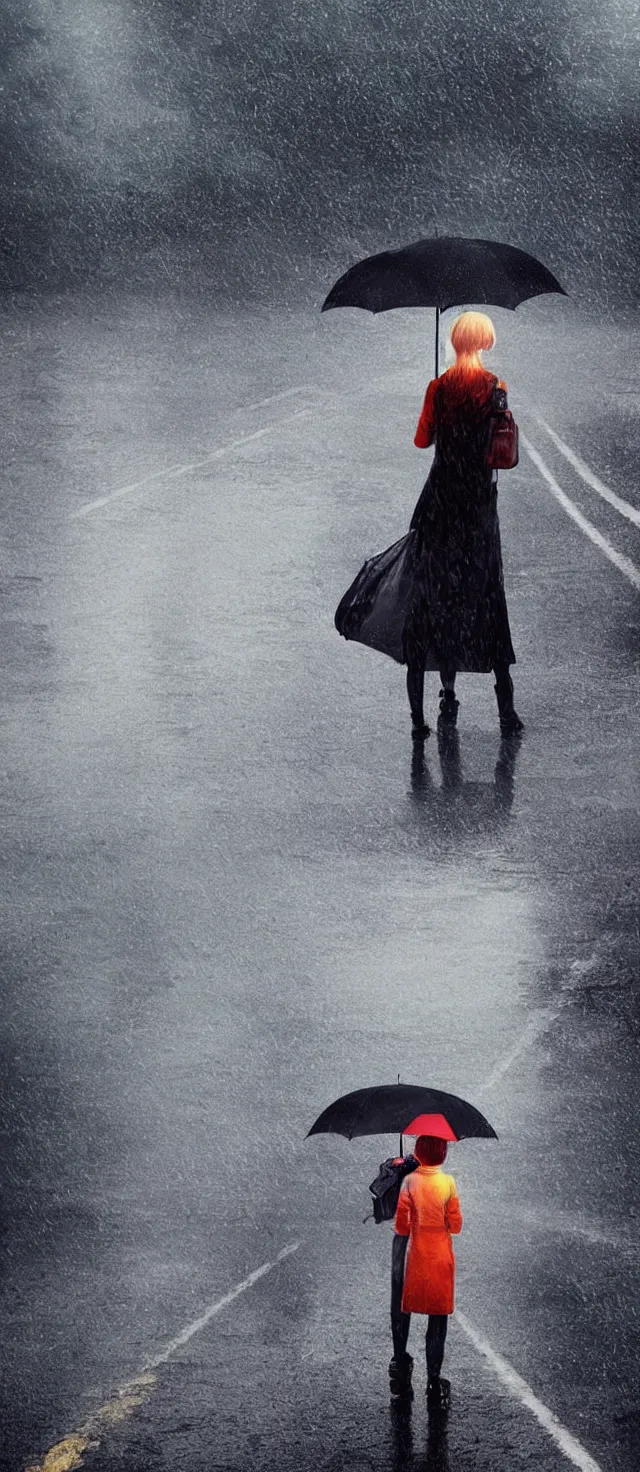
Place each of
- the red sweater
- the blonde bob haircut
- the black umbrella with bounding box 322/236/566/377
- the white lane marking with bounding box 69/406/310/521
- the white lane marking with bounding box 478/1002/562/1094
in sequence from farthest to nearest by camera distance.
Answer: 1. the white lane marking with bounding box 69/406/310/521
2. the black umbrella with bounding box 322/236/566/377
3. the red sweater
4. the blonde bob haircut
5. the white lane marking with bounding box 478/1002/562/1094

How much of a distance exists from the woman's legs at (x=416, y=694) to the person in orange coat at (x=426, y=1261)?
4.42 metres

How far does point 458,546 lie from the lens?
412 inches

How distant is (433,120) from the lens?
2105 centimetres

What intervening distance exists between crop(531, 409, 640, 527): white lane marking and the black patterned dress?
3.39 metres

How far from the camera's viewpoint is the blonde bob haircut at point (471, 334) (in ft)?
32.5

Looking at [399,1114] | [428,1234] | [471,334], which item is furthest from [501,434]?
[428,1234]

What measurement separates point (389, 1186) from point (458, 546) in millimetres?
4571

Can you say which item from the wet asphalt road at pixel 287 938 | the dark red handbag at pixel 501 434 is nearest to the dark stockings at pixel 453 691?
the wet asphalt road at pixel 287 938

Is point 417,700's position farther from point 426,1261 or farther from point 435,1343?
point 435,1343

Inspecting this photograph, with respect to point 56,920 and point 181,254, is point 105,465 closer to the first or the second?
point 181,254

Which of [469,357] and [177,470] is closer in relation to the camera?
[469,357]

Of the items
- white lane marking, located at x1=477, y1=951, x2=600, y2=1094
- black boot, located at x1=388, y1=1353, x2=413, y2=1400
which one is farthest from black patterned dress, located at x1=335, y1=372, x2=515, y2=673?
black boot, located at x1=388, y1=1353, x2=413, y2=1400

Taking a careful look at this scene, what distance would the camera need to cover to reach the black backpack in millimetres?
6594

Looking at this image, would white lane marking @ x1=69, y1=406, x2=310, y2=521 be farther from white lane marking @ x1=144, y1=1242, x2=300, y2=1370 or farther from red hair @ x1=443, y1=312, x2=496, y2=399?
white lane marking @ x1=144, y1=1242, x2=300, y2=1370
